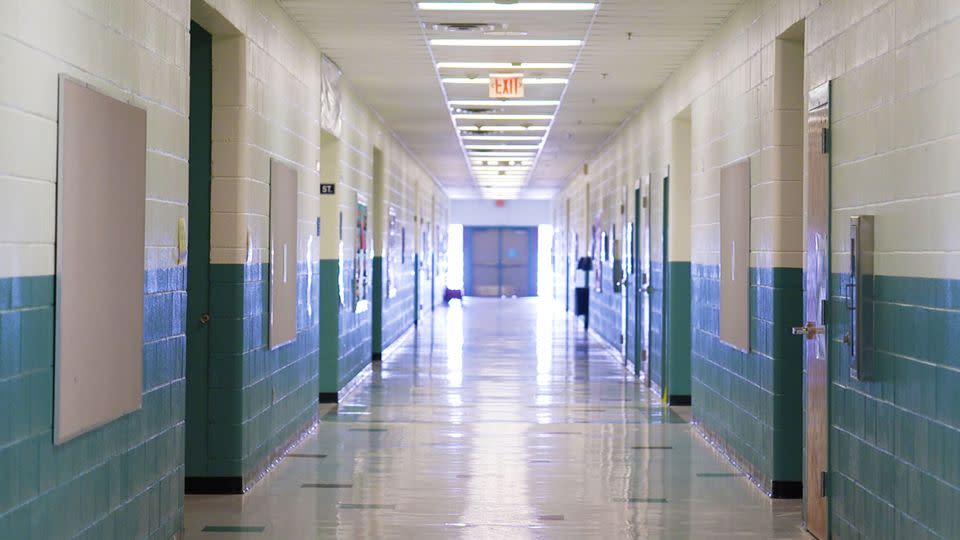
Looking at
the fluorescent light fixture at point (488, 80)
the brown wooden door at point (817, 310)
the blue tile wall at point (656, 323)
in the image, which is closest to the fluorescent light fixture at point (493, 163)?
the blue tile wall at point (656, 323)

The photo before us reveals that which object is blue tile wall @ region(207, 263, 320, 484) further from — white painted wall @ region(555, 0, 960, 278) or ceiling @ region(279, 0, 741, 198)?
white painted wall @ region(555, 0, 960, 278)

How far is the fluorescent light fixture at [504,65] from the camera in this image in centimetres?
1052

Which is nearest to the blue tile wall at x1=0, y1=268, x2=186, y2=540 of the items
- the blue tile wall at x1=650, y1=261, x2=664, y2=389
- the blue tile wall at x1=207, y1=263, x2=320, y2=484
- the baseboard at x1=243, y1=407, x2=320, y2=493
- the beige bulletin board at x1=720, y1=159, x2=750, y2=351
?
the blue tile wall at x1=207, y1=263, x2=320, y2=484

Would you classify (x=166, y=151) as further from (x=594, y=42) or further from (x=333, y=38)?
(x=594, y=42)

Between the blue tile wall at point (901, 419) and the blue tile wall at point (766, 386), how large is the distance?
1173 millimetres

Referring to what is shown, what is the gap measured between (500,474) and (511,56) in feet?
12.5

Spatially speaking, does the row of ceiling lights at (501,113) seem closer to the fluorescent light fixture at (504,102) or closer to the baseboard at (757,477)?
the fluorescent light fixture at (504,102)

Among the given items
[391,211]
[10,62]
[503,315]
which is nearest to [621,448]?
[10,62]

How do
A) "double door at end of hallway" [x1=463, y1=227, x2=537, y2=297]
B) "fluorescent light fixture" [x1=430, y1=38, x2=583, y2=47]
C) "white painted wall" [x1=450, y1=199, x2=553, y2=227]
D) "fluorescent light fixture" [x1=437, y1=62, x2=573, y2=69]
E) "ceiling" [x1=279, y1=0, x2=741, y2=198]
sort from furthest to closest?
1. "double door at end of hallway" [x1=463, y1=227, x2=537, y2=297]
2. "white painted wall" [x1=450, y1=199, x2=553, y2=227]
3. "fluorescent light fixture" [x1=437, y1=62, x2=573, y2=69]
4. "fluorescent light fixture" [x1=430, y1=38, x2=583, y2=47]
5. "ceiling" [x1=279, y1=0, x2=741, y2=198]

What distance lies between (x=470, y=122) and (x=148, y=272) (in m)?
10.2

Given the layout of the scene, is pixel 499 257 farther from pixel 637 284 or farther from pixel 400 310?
pixel 637 284

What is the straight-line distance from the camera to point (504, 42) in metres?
9.48

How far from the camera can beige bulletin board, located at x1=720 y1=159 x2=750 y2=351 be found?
7797 mm

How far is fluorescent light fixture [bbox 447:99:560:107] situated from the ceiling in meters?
0.02
